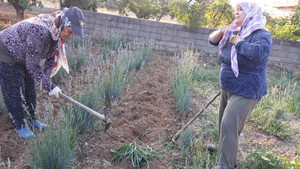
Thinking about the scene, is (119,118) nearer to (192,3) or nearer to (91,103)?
(91,103)

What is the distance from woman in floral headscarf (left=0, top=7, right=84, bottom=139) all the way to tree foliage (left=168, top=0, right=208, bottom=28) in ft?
18.6

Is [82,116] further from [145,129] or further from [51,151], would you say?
[145,129]

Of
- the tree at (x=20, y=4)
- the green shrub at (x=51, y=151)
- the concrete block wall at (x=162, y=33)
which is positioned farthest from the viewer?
the concrete block wall at (x=162, y=33)

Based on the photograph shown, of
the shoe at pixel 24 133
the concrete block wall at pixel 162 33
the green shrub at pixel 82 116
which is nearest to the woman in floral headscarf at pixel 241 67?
the green shrub at pixel 82 116

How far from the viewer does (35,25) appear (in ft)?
7.04

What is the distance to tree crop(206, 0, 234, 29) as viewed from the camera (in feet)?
25.4

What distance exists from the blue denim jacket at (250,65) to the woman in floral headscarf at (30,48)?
1.49 m

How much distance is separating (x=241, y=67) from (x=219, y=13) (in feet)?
21.7

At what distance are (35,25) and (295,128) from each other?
13.3 feet

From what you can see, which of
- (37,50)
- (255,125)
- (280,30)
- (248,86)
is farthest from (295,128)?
(280,30)

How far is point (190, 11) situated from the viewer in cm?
736

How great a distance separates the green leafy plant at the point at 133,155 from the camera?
2.28 meters

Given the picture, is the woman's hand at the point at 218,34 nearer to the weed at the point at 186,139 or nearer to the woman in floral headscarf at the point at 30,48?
the weed at the point at 186,139

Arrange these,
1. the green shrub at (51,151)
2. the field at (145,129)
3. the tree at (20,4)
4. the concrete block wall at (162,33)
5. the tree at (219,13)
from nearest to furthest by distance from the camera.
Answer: the green shrub at (51,151), the field at (145,129), the tree at (20,4), the concrete block wall at (162,33), the tree at (219,13)
